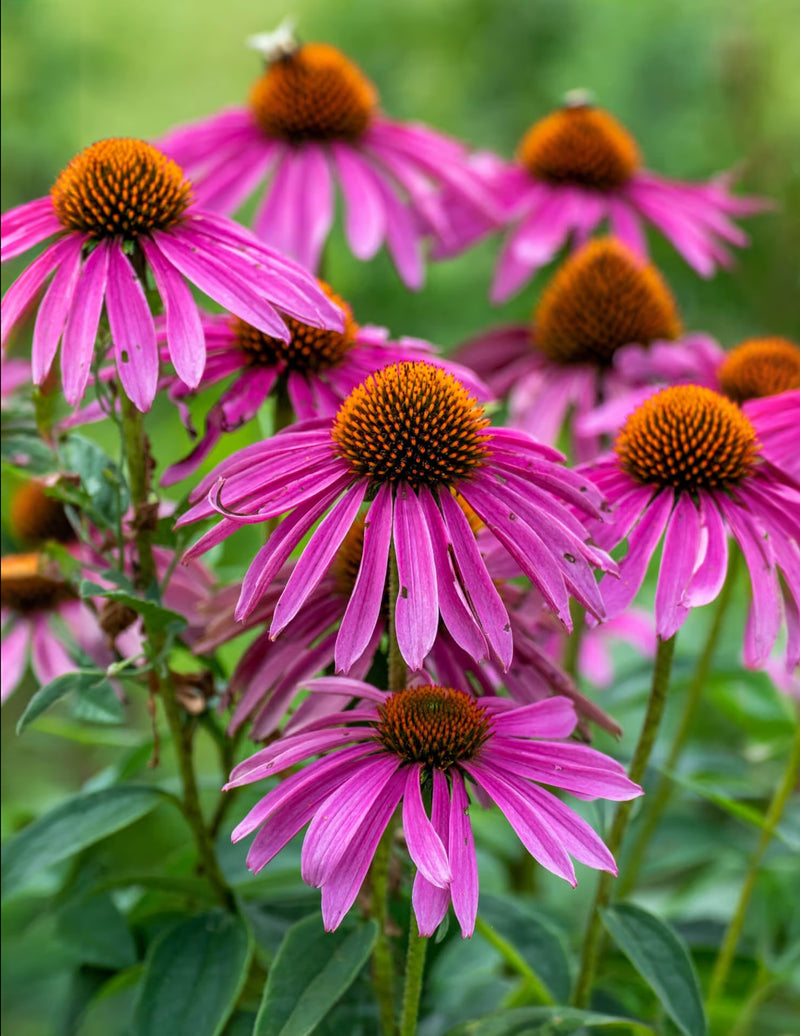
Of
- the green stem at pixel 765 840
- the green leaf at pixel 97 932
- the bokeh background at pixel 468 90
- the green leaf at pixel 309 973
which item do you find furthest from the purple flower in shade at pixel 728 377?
the bokeh background at pixel 468 90

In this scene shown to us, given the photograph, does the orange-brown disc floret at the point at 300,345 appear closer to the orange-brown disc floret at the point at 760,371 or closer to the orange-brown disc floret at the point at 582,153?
the orange-brown disc floret at the point at 760,371

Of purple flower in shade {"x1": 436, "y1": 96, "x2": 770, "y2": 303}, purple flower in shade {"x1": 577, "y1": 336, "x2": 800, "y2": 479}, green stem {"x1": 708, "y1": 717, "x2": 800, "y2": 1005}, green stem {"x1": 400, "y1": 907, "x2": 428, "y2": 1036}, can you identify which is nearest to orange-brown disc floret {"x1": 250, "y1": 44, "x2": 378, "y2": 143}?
purple flower in shade {"x1": 436, "y1": 96, "x2": 770, "y2": 303}

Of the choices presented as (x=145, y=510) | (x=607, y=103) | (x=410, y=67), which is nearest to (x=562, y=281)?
(x=145, y=510)

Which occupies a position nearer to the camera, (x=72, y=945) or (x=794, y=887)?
(x=72, y=945)

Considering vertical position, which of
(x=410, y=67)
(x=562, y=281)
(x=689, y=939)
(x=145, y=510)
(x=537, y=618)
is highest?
(x=410, y=67)

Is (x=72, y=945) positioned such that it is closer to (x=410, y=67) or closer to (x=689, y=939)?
(x=689, y=939)

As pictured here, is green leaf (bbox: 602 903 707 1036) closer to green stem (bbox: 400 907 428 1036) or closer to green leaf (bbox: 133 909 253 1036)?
green stem (bbox: 400 907 428 1036)

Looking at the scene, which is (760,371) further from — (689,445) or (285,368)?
(285,368)
